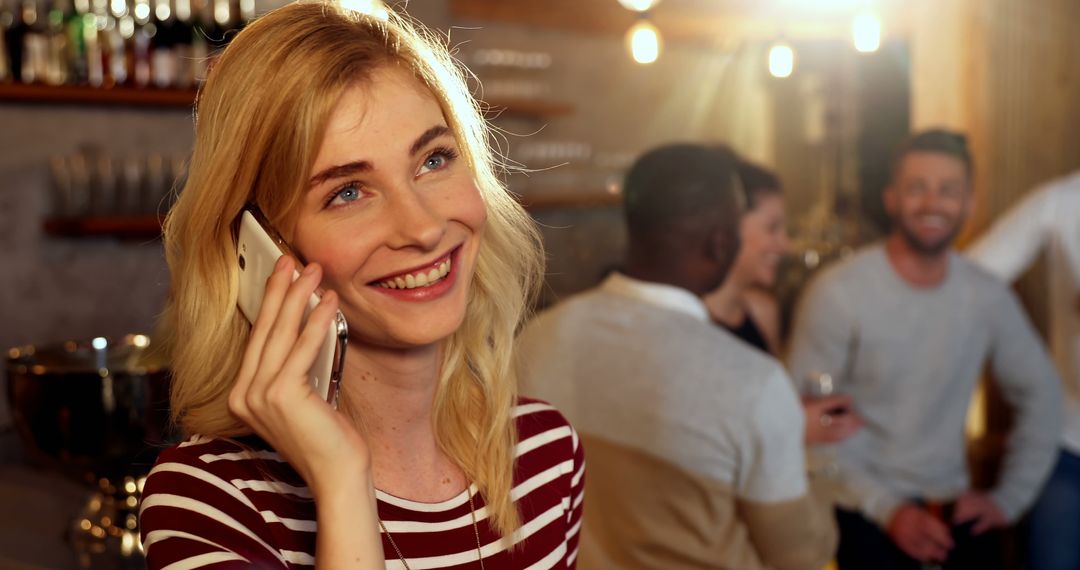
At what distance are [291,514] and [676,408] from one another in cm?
108

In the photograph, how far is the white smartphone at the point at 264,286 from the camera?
40.8 inches

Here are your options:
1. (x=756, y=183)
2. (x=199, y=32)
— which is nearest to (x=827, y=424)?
(x=756, y=183)

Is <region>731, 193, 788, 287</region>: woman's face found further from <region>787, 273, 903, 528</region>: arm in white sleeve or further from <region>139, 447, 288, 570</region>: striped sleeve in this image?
<region>139, 447, 288, 570</region>: striped sleeve

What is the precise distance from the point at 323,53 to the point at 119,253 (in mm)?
2807

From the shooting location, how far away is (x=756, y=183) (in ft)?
10.7

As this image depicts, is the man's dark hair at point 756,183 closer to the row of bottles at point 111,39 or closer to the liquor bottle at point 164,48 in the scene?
the row of bottles at point 111,39

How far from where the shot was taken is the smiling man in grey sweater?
3000 mm

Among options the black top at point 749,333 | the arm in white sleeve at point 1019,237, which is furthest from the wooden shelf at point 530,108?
the arm in white sleeve at point 1019,237

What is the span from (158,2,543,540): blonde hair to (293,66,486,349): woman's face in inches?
0.9

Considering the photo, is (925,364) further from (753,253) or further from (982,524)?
(753,253)

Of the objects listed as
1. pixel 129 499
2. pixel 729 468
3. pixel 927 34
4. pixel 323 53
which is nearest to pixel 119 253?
pixel 129 499

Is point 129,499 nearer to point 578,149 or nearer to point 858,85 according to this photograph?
point 578,149

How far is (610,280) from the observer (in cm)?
226

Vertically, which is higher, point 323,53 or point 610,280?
point 323,53
